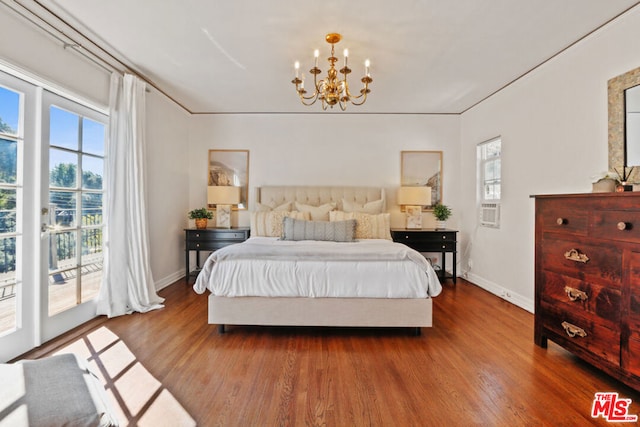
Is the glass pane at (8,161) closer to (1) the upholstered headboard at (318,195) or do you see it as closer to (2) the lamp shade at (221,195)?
(2) the lamp shade at (221,195)

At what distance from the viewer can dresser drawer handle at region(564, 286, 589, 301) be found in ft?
6.57

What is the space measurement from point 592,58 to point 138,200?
14.6 ft

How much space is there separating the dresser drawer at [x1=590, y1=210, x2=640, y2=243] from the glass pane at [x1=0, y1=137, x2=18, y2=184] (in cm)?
400

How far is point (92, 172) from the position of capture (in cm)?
299

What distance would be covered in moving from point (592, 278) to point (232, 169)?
4.41 m

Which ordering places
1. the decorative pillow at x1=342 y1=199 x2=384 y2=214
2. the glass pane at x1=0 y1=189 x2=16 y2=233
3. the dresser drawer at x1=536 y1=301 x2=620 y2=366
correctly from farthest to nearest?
1. the decorative pillow at x1=342 y1=199 x2=384 y2=214
2. the glass pane at x1=0 y1=189 x2=16 y2=233
3. the dresser drawer at x1=536 y1=301 x2=620 y2=366

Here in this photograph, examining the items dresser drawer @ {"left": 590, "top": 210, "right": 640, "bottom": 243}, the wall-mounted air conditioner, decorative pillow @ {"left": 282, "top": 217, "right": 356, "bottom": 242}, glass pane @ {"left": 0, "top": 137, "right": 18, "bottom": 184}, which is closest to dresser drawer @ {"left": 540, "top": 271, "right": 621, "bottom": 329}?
dresser drawer @ {"left": 590, "top": 210, "right": 640, "bottom": 243}

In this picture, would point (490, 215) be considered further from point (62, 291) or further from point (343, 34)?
point (62, 291)

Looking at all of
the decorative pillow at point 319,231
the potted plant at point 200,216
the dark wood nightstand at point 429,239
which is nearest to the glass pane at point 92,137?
the potted plant at point 200,216

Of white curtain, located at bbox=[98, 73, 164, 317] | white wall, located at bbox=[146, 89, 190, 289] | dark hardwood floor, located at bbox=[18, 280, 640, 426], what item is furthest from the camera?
white wall, located at bbox=[146, 89, 190, 289]

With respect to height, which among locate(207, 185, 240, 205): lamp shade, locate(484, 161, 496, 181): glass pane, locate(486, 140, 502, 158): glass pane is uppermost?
locate(486, 140, 502, 158): glass pane

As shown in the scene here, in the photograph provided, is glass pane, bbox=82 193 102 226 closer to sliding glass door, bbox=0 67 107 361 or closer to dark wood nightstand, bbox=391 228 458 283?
sliding glass door, bbox=0 67 107 361

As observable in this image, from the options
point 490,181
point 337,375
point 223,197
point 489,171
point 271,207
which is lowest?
point 337,375

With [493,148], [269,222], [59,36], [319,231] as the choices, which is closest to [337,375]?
[319,231]
